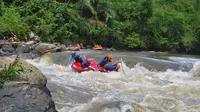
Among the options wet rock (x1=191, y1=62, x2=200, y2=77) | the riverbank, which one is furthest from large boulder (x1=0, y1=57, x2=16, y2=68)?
wet rock (x1=191, y1=62, x2=200, y2=77)

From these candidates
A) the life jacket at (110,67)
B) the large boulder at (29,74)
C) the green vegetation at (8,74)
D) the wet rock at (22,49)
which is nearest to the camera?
the green vegetation at (8,74)

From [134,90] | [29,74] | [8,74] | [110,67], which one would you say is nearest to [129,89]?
[134,90]

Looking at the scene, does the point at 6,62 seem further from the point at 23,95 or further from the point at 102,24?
the point at 102,24

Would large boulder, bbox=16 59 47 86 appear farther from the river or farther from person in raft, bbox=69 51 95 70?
person in raft, bbox=69 51 95 70

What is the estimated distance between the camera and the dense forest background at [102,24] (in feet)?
67.1

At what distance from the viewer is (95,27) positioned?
2372 centimetres

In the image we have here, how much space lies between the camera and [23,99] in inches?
191

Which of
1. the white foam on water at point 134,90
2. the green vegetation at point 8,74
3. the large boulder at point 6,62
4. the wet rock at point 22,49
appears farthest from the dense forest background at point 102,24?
the green vegetation at point 8,74

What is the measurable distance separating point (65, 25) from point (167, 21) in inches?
404

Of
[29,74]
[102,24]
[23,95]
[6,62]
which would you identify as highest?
[102,24]

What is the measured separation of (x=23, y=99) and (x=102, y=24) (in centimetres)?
1970

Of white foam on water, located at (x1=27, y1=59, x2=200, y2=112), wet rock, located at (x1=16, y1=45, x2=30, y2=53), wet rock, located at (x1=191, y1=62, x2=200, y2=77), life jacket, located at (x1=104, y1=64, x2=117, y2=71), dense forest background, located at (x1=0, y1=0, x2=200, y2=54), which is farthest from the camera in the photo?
dense forest background, located at (x1=0, y1=0, x2=200, y2=54)

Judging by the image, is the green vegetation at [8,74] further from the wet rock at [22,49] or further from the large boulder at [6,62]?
the wet rock at [22,49]

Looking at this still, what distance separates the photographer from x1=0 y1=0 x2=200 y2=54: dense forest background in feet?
67.1
